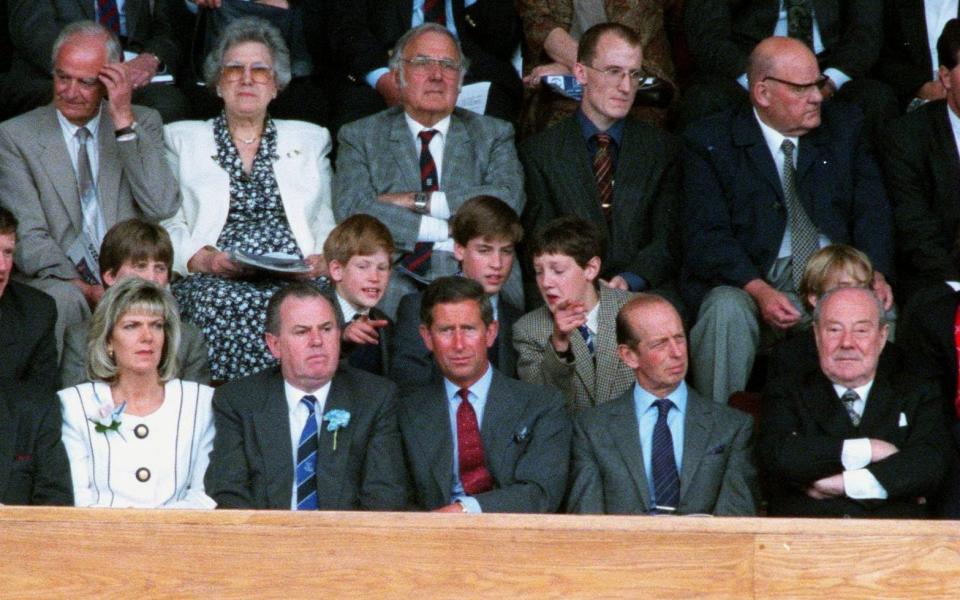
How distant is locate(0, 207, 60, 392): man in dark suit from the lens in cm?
532

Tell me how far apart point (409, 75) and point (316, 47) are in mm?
794

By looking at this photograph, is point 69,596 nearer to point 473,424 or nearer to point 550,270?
point 473,424

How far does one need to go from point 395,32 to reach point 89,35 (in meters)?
1.28

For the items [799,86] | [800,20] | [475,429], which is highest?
[800,20]

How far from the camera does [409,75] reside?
248 inches

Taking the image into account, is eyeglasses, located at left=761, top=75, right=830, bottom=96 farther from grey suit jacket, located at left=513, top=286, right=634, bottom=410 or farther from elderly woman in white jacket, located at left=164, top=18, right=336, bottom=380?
elderly woman in white jacket, located at left=164, top=18, right=336, bottom=380

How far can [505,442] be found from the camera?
5059 mm

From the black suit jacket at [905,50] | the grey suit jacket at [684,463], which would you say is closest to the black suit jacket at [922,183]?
the black suit jacket at [905,50]

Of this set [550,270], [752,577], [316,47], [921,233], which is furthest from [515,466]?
[316,47]

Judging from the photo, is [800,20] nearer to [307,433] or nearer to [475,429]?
[475,429]

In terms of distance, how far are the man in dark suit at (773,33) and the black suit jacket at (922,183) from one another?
548 mm

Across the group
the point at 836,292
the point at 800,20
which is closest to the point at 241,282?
the point at 836,292

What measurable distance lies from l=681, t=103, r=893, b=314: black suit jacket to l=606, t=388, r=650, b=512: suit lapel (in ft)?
2.84

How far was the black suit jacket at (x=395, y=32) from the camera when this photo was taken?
22.4 feet
